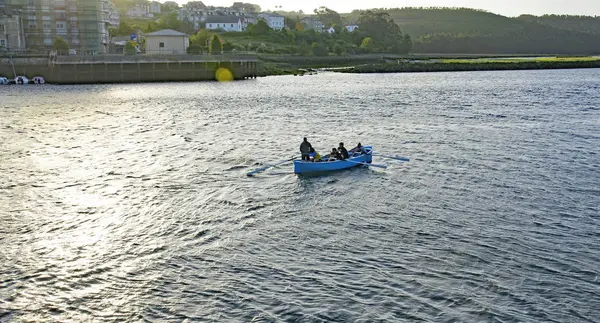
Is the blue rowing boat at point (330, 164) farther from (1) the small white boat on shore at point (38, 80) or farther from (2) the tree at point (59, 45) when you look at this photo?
(2) the tree at point (59, 45)

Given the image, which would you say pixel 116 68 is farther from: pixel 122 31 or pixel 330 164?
pixel 330 164

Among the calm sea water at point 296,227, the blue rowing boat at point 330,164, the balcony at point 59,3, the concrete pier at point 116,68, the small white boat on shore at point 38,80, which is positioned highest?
the balcony at point 59,3

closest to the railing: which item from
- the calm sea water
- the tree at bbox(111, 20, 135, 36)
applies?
the calm sea water

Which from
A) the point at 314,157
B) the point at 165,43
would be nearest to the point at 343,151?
the point at 314,157

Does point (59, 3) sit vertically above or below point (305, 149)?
above

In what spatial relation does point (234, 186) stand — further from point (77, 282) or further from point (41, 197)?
point (77, 282)

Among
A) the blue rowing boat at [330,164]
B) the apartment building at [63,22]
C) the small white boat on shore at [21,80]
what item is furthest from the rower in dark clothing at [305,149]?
the apartment building at [63,22]
